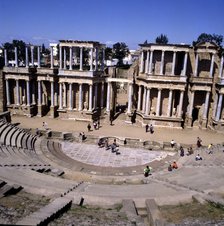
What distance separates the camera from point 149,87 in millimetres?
37594

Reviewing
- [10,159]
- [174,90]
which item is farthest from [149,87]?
[10,159]

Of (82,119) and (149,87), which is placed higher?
(149,87)

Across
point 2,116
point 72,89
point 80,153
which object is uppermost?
point 72,89

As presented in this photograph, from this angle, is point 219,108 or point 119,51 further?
point 119,51

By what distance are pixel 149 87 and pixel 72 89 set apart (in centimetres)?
1091

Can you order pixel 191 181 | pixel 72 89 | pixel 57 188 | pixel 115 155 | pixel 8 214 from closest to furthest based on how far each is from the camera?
pixel 8 214 → pixel 57 188 → pixel 191 181 → pixel 115 155 → pixel 72 89

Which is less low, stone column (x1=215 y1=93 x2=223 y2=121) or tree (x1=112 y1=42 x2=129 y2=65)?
tree (x1=112 y1=42 x2=129 y2=65)

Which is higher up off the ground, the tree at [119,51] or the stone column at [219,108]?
the tree at [119,51]

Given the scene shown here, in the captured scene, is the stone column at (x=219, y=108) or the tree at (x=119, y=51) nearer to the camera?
the stone column at (x=219, y=108)

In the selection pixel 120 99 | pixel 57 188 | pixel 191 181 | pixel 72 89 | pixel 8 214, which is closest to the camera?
pixel 8 214

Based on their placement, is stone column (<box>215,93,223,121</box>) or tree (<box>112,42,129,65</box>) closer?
stone column (<box>215,93,223,121</box>)

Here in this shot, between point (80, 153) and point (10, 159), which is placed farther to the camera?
point (80, 153)

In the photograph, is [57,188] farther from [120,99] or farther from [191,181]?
[120,99]

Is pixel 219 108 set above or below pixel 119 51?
below
